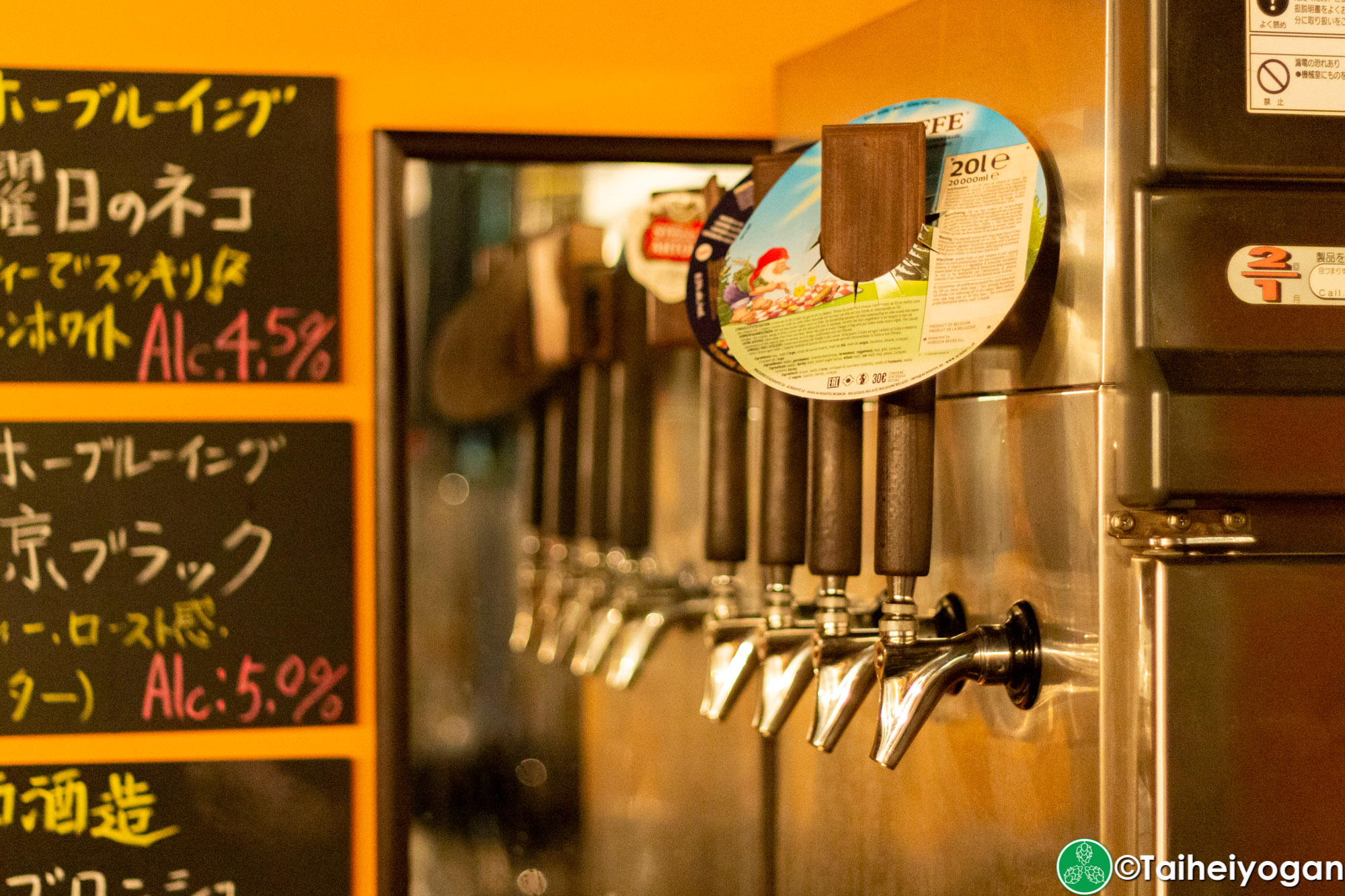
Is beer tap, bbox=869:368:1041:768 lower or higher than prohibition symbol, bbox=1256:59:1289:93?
lower

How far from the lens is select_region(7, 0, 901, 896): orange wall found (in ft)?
4.15

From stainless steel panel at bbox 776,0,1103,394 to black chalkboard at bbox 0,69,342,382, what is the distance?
0.62 metres

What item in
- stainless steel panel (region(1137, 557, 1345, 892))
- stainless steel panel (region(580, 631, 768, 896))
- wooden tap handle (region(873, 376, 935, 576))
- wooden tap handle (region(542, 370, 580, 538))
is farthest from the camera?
wooden tap handle (region(542, 370, 580, 538))

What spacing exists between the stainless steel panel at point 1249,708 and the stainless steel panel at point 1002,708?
0.06m

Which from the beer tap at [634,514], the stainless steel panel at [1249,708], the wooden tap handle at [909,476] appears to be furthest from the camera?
the beer tap at [634,514]

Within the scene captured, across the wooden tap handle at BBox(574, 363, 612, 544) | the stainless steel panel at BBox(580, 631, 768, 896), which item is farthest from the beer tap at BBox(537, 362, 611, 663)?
the stainless steel panel at BBox(580, 631, 768, 896)

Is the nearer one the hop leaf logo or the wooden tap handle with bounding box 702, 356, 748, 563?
the hop leaf logo

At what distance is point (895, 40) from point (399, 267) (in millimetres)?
573

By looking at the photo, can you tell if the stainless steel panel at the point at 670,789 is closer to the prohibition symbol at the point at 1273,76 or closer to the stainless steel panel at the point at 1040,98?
the stainless steel panel at the point at 1040,98

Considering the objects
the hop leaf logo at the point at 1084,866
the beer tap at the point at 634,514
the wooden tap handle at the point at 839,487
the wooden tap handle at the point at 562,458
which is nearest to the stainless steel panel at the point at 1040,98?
the wooden tap handle at the point at 839,487

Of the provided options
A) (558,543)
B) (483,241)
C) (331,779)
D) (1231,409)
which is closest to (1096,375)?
(1231,409)

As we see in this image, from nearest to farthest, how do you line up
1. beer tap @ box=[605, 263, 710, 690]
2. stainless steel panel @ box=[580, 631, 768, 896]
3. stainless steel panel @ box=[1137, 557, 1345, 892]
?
stainless steel panel @ box=[1137, 557, 1345, 892] < beer tap @ box=[605, 263, 710, 690] < stainless steel panel @ box=[580, 631, 768, 896]

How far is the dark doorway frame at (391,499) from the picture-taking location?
4.24 ft

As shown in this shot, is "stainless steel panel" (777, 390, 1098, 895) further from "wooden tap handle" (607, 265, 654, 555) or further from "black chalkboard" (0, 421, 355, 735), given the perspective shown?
"black chalkboard" (0, 421, 355, 735)
